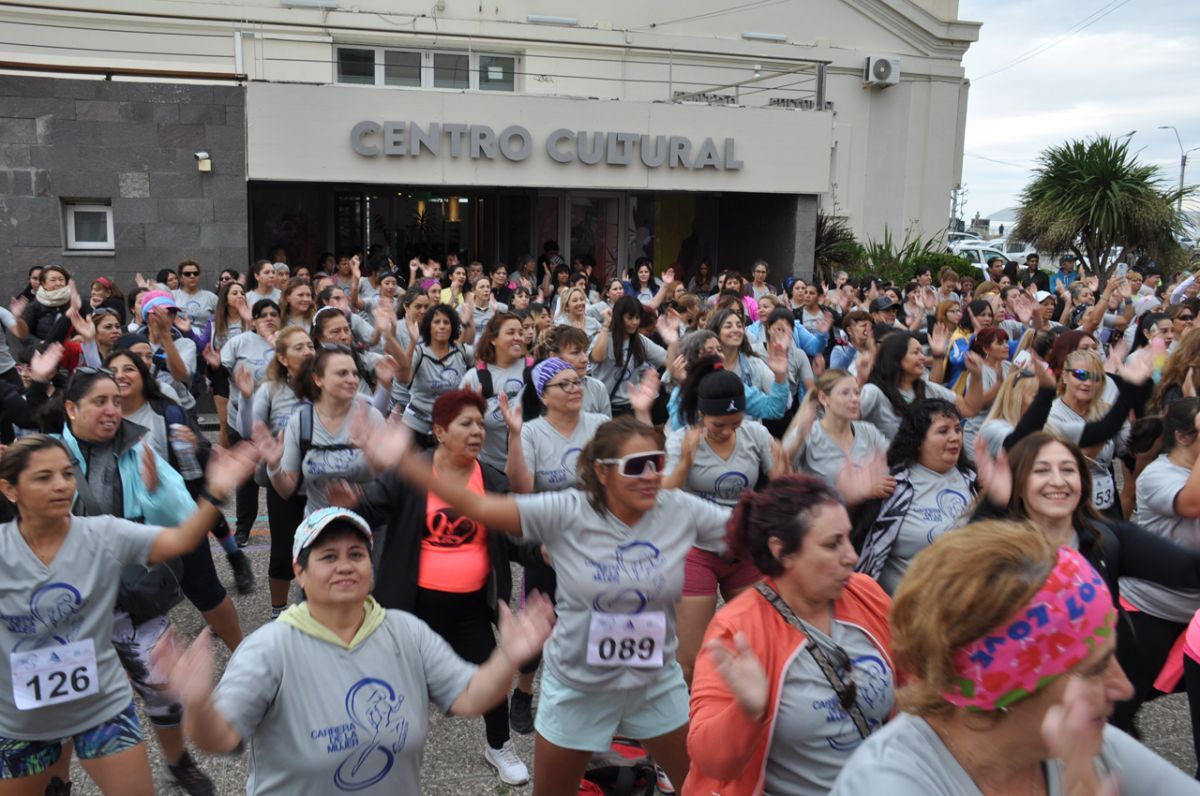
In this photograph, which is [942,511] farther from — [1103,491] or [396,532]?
[396,532]

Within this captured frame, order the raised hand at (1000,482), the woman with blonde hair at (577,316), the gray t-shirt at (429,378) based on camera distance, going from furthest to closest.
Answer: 1. the woman with blonde hair at (577,316)
2. the gray t-shirt at (429,378)
3. the raised hand at (1000,482)

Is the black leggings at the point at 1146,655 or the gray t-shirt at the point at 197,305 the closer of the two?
the black leggings at the point at 1146,655

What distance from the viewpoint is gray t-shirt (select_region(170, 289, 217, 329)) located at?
433 inches

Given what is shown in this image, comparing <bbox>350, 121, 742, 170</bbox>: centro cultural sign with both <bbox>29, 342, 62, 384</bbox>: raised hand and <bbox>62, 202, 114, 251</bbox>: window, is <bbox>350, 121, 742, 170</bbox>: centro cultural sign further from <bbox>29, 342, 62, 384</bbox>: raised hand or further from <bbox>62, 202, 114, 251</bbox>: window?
<bbox>29, 342, 62, 384</bbox>: raised hand

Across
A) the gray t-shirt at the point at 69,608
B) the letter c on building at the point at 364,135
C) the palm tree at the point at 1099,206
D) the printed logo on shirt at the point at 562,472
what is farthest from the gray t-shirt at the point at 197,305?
the palm tree at the point at 1099,206

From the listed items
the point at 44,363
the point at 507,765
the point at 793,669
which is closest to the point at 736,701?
the point at 793,669

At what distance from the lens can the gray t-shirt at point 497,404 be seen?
6551 millimetres

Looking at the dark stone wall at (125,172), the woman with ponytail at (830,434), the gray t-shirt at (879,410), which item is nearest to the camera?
the woman with ponytail at (830,434)

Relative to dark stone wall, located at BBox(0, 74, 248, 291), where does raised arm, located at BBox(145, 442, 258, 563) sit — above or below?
below

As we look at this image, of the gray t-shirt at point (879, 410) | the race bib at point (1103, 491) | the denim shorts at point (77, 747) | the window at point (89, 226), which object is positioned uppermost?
the window at point (89, 226)

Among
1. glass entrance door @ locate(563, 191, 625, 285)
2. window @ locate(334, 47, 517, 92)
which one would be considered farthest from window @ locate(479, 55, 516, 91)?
glass entrance door @ locate(563, 191, 625, 285)

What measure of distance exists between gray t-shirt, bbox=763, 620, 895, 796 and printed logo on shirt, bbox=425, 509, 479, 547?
6.74ft

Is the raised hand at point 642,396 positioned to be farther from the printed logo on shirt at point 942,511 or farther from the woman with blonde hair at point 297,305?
the woman with blonde hair at point 297,305

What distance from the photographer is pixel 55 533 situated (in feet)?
11.8
